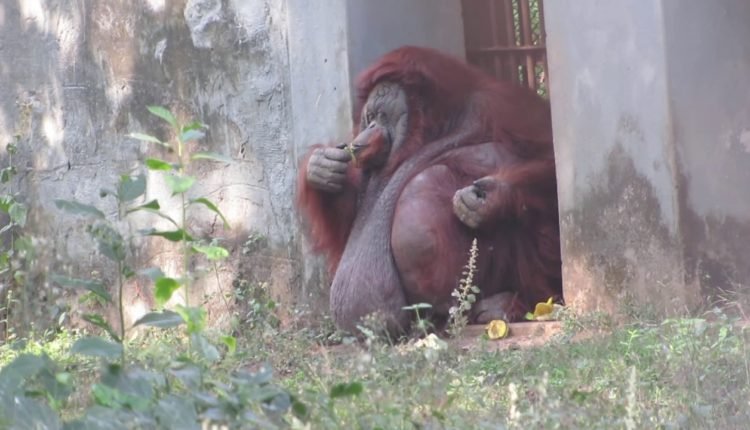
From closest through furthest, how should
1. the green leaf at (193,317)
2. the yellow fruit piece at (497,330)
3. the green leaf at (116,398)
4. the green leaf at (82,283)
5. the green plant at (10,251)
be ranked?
the green leaf at (116,398) < the green leaf at (82,283) < the green leaf at (193,317) < the yellow fruit piece at (497,330) < the green plant at (10,251)

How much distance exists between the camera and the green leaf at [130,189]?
2.67 metres

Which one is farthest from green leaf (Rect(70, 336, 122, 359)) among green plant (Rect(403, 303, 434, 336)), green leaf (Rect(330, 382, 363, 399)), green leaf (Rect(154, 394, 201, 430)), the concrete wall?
A: the concrete wall

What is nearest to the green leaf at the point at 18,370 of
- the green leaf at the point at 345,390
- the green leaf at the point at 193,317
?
the green leaf at the point at 193,317

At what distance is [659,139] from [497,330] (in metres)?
0.82

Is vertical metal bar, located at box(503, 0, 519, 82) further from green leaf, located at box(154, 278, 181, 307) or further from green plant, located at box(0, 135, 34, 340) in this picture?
green leaf, located at box(154, 278, 181, 307)

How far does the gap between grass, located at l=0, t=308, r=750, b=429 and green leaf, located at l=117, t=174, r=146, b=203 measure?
1.15 ft

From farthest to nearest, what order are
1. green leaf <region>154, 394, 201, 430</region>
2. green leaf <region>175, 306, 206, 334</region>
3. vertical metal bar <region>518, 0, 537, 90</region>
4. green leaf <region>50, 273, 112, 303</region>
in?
vertical metal bar <region>518, 0, 537, 90</region>
green leaf <region>175, 306, 206, 334</region>
green leaf <region>50, 273, 112, 303</region>
green leaf <region>154, 394, 201, 430</region>

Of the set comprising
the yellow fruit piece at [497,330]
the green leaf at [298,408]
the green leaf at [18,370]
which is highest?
the green leaf at [18,370]

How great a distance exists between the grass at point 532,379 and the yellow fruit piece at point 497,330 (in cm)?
28

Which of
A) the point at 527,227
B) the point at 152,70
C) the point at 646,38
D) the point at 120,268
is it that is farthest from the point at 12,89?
the point at 120,268

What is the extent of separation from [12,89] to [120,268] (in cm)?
365

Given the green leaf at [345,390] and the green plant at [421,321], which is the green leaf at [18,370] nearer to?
the green leaf at [345,390]

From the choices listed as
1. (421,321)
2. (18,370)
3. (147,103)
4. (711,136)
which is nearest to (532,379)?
(421,321)

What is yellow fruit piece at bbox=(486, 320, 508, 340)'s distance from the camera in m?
4.68
